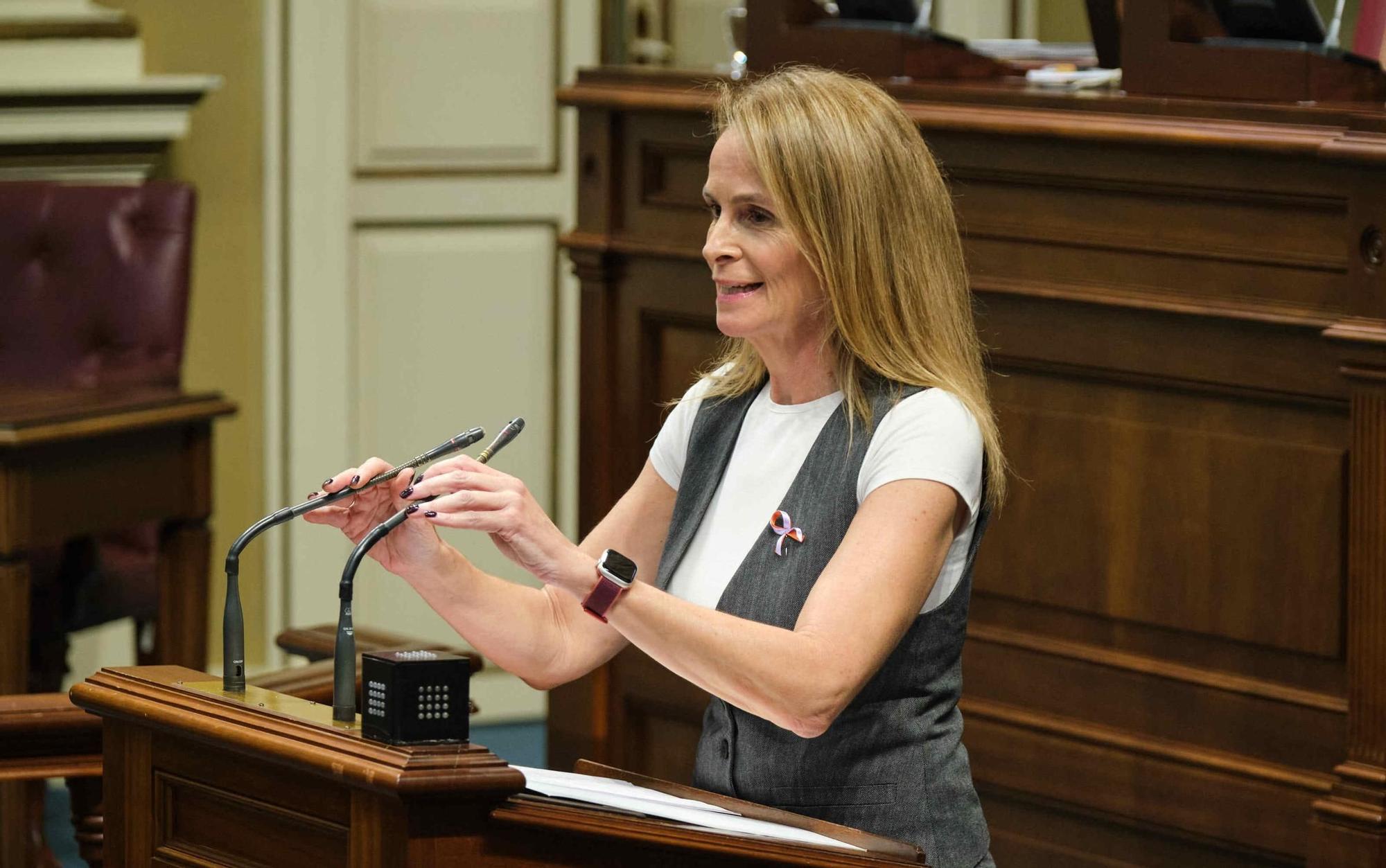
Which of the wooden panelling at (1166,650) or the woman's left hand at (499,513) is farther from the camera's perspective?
the wooden panelling at (1166,650)

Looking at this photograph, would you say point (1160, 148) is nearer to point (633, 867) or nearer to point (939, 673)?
point (939, 673)

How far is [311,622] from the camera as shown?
4.44m

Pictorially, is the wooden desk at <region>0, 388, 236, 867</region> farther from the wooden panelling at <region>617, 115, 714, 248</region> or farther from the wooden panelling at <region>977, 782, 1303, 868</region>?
the wooden panelling at <region>977, 782, 1303, 868</region>

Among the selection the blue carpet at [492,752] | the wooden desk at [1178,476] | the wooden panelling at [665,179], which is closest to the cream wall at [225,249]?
the blue carpet at [492,752]

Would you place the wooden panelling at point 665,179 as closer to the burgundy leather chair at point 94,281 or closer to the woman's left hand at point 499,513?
the burgundy leather chair at point 94,281

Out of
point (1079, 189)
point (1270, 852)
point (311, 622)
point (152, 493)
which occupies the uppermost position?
point (1079, 189)

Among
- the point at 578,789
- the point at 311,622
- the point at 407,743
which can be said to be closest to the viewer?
the point at 407,743

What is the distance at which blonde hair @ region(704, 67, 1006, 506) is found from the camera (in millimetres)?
1797

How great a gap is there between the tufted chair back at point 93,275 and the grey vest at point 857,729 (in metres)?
2.04

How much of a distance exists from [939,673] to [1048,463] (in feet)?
2.67

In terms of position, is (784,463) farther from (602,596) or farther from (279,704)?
(279,704)

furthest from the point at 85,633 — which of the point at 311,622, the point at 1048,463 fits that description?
the point at 1048,463

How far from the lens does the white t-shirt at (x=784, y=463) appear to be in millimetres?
1742

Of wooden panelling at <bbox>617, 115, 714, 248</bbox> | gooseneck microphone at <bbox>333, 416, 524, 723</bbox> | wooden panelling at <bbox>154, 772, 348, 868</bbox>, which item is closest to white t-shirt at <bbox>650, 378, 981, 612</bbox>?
gooseneck microphone at <bbox>333, 416, 524, 723</bbox>
